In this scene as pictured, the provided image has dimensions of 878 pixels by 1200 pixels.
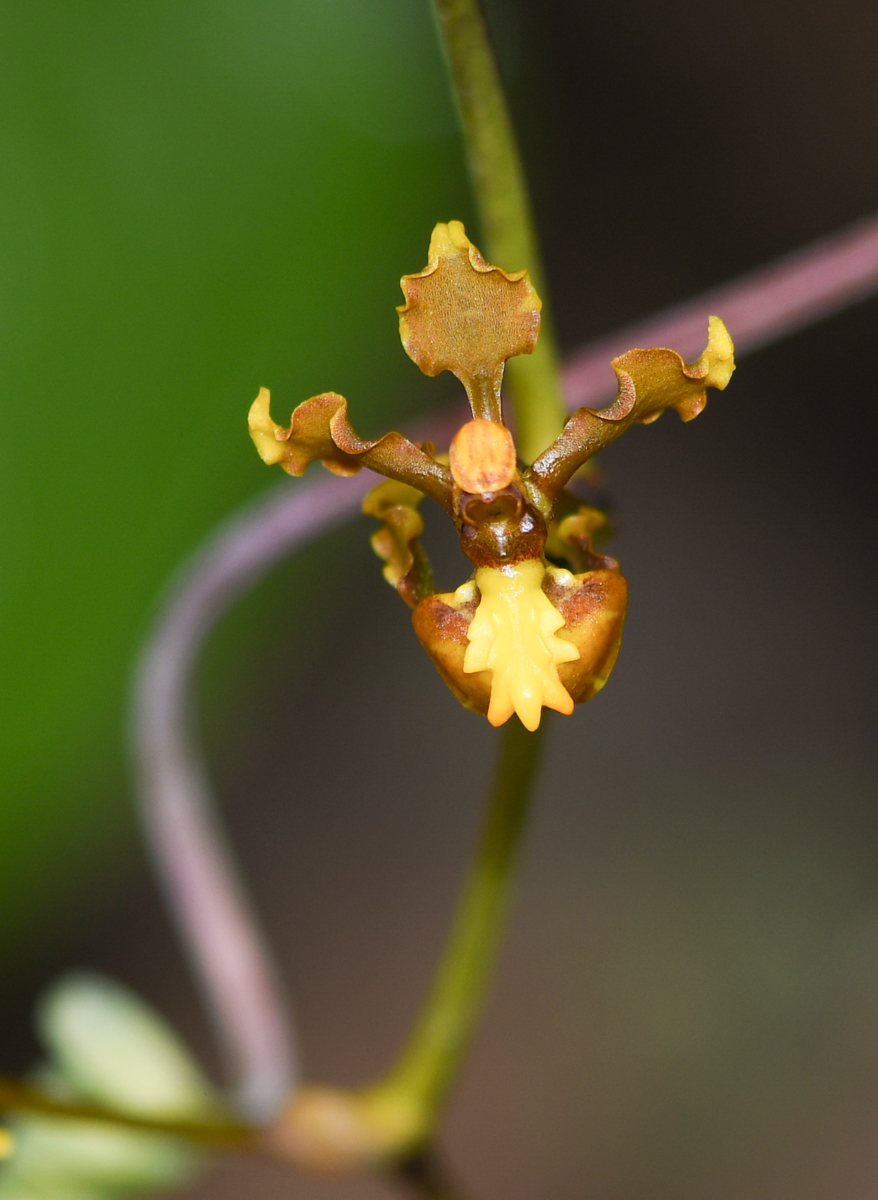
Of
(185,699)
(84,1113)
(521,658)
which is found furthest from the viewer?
(185,699)

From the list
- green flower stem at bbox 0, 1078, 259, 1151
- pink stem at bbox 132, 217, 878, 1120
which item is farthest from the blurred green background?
green flower stem at bbox 0, 1078, 259, 1151

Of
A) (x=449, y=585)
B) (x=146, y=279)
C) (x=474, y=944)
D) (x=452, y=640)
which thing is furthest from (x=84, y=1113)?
(x=449, y=585)

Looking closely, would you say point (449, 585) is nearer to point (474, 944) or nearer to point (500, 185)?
point (474, 944)

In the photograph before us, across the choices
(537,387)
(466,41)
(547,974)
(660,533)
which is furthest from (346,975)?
(466,41)

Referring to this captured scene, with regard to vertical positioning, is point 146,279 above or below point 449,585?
below

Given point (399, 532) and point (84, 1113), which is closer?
point (399, 532)

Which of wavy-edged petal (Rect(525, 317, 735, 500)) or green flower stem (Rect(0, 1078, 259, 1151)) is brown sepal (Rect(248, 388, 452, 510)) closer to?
wavy-edged petal (Rect(525, 317, 735, 500))

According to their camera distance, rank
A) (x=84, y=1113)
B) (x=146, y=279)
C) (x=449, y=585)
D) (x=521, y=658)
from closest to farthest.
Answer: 1. (x=521, y=658)
2. (x=84, y=1113)
3. (x=146, y=279)
4. (x=449, y=585)

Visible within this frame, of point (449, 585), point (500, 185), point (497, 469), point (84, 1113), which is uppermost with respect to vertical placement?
point (449, 585)
